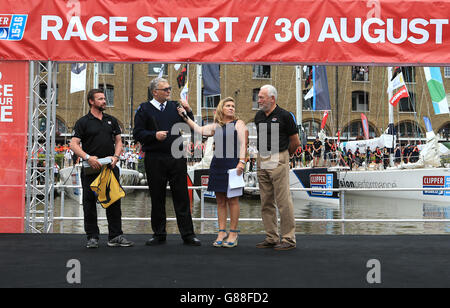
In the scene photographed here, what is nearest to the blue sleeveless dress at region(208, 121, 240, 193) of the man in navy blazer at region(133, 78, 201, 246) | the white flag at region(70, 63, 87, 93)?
the man in navy blazer at region(133, 78, 201, 246)

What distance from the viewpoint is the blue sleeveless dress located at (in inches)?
246

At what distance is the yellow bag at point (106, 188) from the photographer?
243 inches

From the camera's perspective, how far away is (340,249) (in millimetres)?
6102

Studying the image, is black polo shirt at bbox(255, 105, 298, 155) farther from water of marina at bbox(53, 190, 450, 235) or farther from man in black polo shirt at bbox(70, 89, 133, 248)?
water of marina at bbox(53, 190, 450, 235)

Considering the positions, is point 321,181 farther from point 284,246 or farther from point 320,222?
point 284,246

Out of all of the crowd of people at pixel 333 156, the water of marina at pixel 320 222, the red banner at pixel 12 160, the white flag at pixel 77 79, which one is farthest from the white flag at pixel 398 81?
the red banner at pixel 12 160

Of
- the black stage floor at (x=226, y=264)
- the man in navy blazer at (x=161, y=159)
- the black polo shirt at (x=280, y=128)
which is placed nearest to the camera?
the black stage floor at (x=226, y=264)

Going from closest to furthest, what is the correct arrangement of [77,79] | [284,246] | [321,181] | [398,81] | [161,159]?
[284,246] < [161,159] < [77,79] < [321,181] < [398,81]

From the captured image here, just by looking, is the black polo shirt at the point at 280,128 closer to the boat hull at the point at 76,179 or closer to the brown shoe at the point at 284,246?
the brown shoe at the point at 284,246

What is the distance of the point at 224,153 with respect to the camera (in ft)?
20.7

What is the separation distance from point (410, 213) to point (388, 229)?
500 centimetres

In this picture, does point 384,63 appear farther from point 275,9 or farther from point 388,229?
point 388,229

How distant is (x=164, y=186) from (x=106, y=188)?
0.72m

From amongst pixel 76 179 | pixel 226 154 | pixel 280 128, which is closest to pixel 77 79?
pixel 76 179
